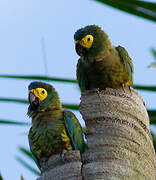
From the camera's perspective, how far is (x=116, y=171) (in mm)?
2613

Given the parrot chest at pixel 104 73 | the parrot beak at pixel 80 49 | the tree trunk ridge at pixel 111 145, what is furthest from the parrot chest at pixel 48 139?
the parrot beak at pixel 80 49

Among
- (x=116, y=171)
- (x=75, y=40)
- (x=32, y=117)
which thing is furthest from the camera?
(x=75, y=40)

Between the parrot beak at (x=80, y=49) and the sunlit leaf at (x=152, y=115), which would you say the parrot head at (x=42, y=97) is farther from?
the sunlit leaf at (x=152, y=115)

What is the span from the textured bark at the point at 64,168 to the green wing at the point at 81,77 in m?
1.31

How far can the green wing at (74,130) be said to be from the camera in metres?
3.31

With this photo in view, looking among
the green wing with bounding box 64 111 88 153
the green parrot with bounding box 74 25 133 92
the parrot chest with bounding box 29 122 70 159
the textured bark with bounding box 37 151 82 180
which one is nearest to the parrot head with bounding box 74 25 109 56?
the green parrot with bounding box 74 25 133 92

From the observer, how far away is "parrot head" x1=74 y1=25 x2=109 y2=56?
417 cm

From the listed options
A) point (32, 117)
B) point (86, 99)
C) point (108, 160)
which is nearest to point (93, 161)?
point (108, 160)

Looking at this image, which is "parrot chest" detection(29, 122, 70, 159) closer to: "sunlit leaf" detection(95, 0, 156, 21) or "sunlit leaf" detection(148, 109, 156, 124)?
"sunlit leaf" detection(148, 109, 156, 124)

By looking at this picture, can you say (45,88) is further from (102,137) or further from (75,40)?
(102,137)

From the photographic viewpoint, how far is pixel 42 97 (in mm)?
3830

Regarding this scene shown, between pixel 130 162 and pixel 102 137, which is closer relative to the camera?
pixel 130 162

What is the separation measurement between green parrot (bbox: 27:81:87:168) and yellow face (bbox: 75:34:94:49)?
0.59 m

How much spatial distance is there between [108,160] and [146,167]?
272 millimetres
